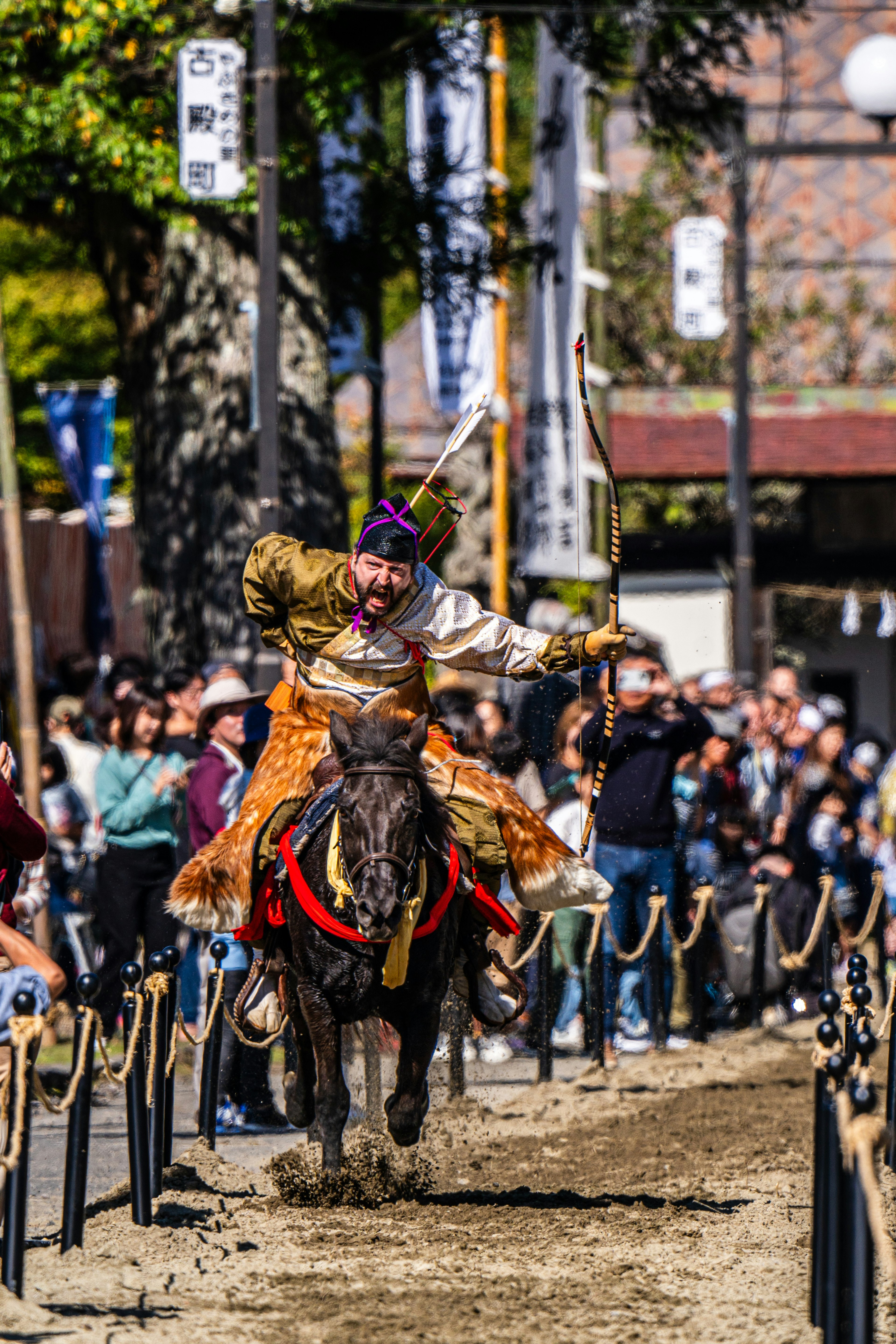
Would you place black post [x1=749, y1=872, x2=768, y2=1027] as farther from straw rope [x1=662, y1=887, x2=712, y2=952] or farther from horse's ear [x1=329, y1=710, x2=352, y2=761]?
horse's ear [x1=329, y1=710, x2=352, y2=761]

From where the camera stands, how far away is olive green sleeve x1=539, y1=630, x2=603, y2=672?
6.89 m

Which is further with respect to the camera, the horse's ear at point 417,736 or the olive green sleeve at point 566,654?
the olive green sleeve at point 566,654

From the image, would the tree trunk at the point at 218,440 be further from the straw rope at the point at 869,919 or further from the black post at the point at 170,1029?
the black post at the point at 170,1029

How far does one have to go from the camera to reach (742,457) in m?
17.9

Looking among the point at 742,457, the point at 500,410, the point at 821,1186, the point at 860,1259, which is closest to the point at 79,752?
the point at 742,457

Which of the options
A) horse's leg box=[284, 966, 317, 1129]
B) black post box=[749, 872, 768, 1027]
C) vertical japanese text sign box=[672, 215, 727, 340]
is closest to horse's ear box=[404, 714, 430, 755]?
horse's leg box=[284, 966, 317, 1129]

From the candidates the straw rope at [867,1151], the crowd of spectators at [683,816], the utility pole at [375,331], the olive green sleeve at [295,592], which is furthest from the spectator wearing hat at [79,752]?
the straw rope at [867,1151]

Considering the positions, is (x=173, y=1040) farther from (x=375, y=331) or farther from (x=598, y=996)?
(x=375, y=331)

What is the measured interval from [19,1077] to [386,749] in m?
1.79

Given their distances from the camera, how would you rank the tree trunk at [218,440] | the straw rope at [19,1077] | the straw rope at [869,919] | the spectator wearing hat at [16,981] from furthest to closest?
1. the tree trunk at [218,440]
2. the straw rope at [869,919]
3. the spectator wearing hat at [16,981]
4. the straw rope at [19,1077]

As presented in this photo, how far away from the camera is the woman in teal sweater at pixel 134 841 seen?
9711 mm

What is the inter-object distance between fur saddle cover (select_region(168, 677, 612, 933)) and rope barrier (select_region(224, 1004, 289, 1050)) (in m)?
0.59

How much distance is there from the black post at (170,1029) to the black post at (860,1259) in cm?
293

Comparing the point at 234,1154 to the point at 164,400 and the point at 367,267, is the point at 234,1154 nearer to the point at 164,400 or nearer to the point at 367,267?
the point at 164,400
